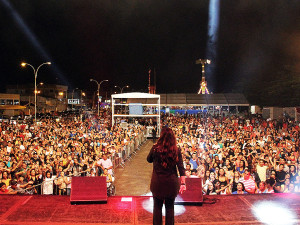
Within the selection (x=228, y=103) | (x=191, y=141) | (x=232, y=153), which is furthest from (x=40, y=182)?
(x=228, y=103)

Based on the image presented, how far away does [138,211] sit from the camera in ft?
15.8

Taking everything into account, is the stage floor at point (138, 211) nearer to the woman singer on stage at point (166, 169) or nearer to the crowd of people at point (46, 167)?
the woman singer on stage at point (166, 169)

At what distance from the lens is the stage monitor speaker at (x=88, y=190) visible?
5172 mm

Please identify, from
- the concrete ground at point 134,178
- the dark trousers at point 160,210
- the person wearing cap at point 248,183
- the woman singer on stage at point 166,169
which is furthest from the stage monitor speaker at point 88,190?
the concrete ground at point 134,178

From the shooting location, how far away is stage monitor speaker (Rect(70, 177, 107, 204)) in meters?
5.17

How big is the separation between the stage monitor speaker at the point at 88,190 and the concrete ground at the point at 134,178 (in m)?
4.49

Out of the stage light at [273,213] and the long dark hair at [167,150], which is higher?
the long dark hair at [167,150]

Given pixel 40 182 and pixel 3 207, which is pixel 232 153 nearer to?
pixel 40 182

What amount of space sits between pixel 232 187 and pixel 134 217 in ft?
13.3

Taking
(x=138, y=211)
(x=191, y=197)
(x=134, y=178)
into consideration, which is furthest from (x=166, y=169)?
(x=134, y=178)

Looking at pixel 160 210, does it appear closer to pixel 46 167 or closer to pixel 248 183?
pixel 248 183

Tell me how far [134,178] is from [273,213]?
7769mm

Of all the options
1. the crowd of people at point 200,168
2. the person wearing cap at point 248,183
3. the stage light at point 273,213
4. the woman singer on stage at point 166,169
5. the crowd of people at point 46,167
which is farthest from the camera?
the crowd of people at point 46,167

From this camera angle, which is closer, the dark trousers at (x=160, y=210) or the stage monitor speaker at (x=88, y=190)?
the dark trousers at (x=160, y=210)
